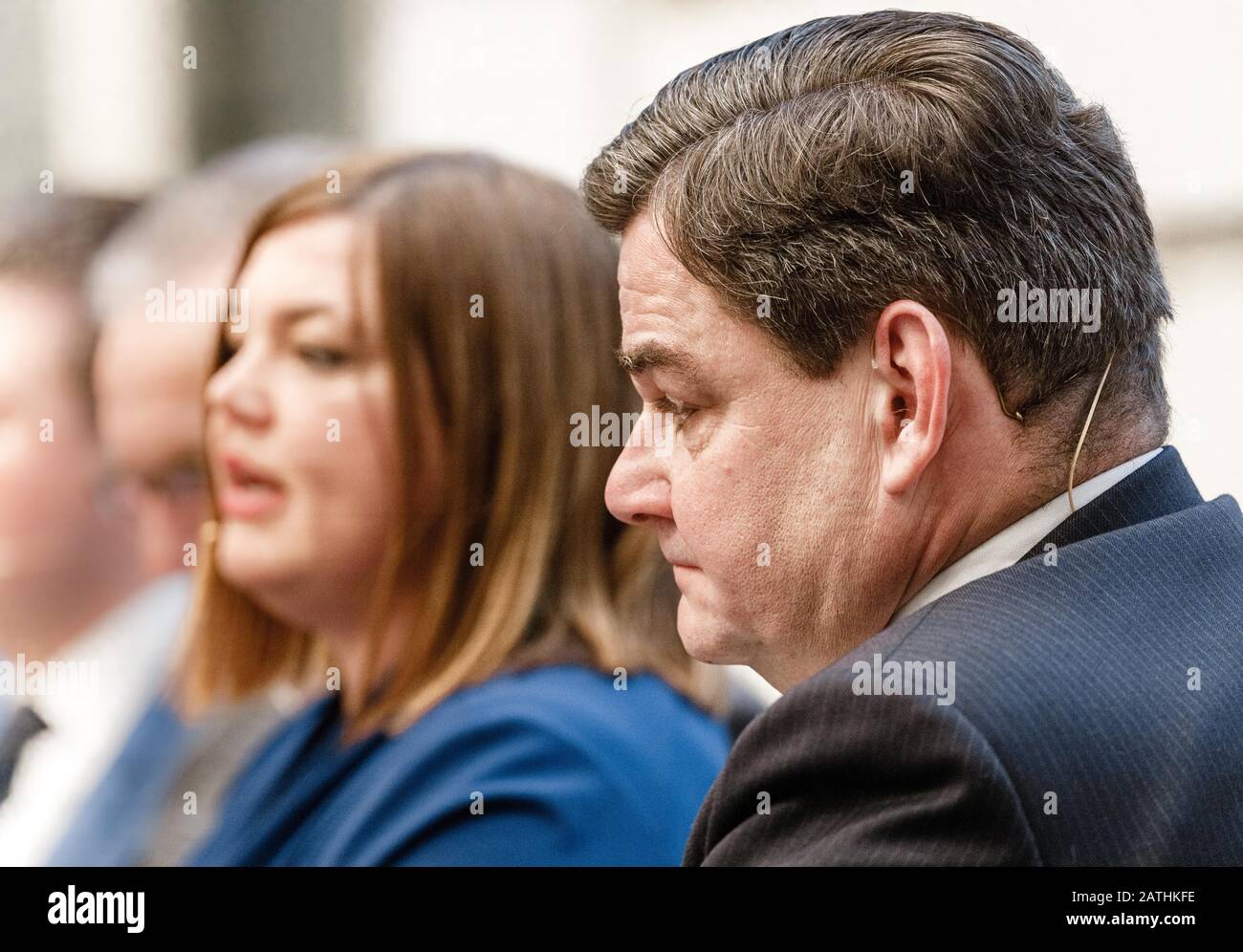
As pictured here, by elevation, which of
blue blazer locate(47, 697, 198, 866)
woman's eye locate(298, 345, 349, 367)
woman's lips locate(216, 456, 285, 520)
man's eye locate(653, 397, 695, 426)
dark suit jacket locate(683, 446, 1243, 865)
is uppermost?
woman's eye locate(298, 345, 349, 367)

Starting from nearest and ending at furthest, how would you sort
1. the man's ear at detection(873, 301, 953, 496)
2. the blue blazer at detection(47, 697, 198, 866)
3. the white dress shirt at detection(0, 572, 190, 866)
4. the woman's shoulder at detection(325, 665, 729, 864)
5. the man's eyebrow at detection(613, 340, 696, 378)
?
the man's ear at detection(873, 301, 953, 496)
the man's eyebrow at detection(613, 340, 696, 378)
the woman's shoulder at detection(325, 665, 729, 864)
the blue blazer at detection(47, 697, 198, 866)
the white dress shirt at detection(0, 572, 190, 866)

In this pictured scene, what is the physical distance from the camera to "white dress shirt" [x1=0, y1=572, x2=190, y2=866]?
264cm

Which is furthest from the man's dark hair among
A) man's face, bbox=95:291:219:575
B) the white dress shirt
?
the white dress shirt

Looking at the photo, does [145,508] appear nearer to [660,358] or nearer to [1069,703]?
[660,358]

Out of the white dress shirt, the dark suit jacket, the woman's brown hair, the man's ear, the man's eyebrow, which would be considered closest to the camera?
the dark suit jacket

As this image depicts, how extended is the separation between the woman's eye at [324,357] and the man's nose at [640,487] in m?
0.91

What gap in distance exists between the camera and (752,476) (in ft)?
4.50

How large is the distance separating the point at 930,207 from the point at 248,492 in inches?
59.2

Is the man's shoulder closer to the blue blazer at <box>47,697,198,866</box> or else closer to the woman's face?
the woman's face

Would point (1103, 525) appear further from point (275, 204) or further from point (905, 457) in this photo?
point (275, 204)

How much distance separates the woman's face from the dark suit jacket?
1258 mm

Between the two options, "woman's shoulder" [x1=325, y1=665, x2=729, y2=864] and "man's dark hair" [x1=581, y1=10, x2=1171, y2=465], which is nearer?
"man's dark hair" [x1=581, y1=10, x2=1171, y2=465]

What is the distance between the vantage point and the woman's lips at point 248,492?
238 cm
